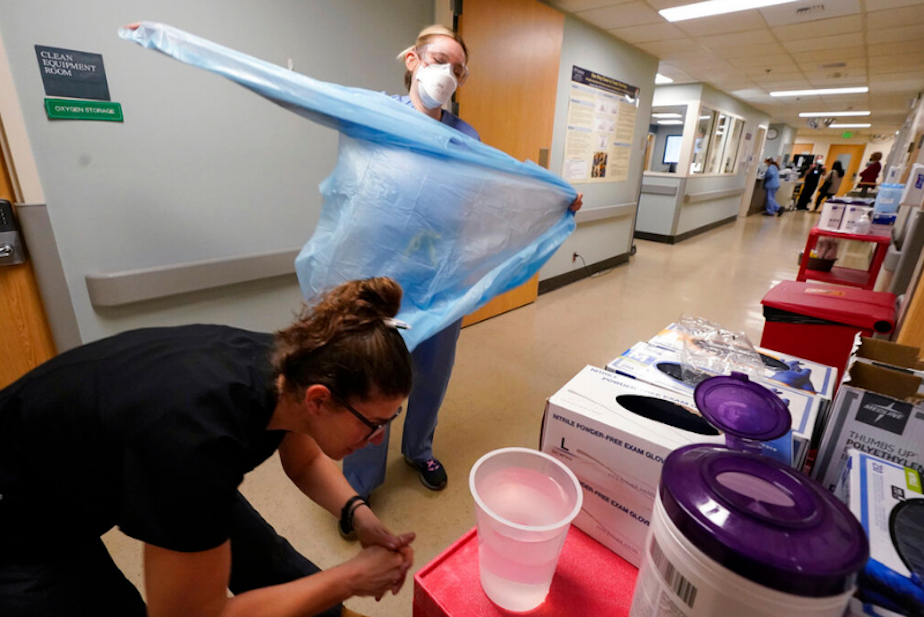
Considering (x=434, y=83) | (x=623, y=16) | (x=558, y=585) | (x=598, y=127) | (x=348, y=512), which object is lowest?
(x=348, y=512)

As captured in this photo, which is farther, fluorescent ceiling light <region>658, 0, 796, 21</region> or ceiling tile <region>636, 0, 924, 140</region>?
ceiling tile <region>636, 0, 924, 140</region>

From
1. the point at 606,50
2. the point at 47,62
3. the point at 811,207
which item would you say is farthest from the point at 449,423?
the point at 811,207

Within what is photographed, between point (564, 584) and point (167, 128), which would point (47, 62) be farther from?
point (564, 584)

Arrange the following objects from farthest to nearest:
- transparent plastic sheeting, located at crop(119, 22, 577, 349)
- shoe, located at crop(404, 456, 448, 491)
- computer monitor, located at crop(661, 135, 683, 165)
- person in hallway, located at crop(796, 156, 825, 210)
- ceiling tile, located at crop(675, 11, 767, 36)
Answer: person in hallway, located at crop(796, 156, 825, 210) → computer monitor, located at crop(661, 135, 683, 165) → ceiling tile, located at crop(675, 11, 767, 36) → shoe, located at crop(404, 456, 448, 491) → transparent plastic sheeting, located at crop(119, 22, 577, 349)

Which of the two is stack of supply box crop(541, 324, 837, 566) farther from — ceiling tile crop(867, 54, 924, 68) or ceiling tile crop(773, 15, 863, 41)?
ceiling tile crop(867, 54, 924, 68)

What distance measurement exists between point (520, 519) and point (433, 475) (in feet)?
3.41

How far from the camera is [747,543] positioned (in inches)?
12.6

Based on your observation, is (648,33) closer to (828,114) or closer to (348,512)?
(348,512)

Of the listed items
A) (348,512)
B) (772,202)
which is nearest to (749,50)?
(348,512)

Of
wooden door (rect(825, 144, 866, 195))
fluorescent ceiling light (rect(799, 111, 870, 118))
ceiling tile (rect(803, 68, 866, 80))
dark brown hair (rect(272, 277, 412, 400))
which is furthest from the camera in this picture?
wooden door (rect(825, 144, 866, 195))

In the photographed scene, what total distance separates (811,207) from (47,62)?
15.6 metres

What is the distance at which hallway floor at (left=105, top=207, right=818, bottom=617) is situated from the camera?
4.72ft

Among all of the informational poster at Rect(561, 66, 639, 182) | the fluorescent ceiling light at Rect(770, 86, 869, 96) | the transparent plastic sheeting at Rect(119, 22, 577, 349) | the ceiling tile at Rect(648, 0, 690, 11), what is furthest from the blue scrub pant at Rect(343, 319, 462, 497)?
the fluorescent ceiling light at Rect(770, 86, 869, 96)

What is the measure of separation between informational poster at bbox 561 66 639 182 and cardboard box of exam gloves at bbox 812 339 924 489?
3.28 meters
